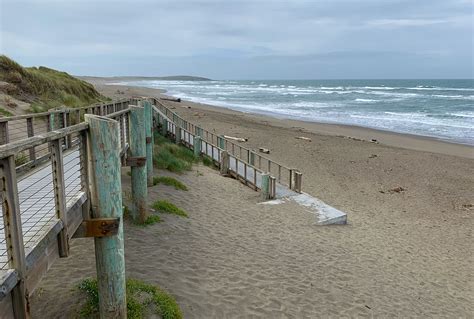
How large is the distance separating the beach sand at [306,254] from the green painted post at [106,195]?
962 millimetres

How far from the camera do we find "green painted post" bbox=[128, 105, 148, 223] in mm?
8555

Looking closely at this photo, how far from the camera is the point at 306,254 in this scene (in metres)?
8.69

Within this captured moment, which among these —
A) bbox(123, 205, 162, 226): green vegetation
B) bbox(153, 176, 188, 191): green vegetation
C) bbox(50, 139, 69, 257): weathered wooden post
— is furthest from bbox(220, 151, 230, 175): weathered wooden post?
bbox(50, 139, 69, 257): weathered wooden post

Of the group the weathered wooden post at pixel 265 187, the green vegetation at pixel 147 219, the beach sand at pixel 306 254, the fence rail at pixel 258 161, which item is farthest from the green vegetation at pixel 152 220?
the fence rail at pixel 258 161

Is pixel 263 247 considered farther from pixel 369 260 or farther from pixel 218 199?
pixel 218 199

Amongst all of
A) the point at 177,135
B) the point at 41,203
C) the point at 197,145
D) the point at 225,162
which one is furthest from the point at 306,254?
the point at 177,135

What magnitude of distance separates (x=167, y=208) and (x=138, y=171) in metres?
1.50

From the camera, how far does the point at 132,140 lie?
28.6ft

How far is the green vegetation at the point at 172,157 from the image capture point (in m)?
14.6

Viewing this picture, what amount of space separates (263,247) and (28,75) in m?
18.5

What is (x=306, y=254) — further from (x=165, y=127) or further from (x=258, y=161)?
(x=165, y=127)

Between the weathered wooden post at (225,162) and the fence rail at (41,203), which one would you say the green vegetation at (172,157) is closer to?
the weathered wooden post at (225,162)

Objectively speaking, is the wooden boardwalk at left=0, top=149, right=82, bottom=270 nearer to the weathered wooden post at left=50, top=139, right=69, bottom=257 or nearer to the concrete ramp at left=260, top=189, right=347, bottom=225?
the weathered wooden post at left=50, top=139, right=69, bottom=257

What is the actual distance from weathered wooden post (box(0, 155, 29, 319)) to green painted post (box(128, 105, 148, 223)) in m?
5.49
